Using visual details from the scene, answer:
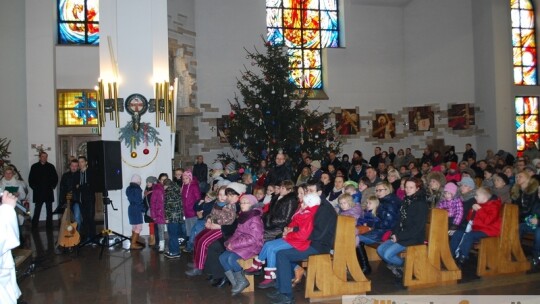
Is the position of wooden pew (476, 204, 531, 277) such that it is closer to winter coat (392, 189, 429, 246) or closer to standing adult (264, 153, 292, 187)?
winter coat (392, 189, 429, 246)

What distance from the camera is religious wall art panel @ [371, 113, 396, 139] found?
18531 mm

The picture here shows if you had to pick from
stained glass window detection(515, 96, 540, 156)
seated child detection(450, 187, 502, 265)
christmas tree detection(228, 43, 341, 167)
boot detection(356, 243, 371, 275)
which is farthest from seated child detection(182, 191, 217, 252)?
stained glass window detection(515, 96, 540, 156)

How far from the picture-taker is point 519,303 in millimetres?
5625

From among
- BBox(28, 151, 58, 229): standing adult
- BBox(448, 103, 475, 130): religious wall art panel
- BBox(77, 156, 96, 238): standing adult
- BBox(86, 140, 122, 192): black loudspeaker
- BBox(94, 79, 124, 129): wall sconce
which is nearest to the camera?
BBox(86, 140, 122, 192): black loudspeaker

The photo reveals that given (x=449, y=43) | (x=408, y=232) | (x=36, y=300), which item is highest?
(x=449, y=43)

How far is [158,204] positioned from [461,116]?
11.8m

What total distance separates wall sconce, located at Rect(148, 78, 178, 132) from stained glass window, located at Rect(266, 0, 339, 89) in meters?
7.56

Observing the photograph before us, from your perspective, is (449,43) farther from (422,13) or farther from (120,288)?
(120,288)

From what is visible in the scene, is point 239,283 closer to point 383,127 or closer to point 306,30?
point 383,127

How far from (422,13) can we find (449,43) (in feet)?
4.53

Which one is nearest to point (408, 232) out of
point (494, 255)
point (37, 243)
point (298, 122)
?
point (494, 255)

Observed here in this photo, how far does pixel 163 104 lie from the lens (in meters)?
11.3

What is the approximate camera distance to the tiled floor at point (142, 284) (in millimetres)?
6547

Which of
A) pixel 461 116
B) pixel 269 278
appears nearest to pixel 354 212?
pixel 269 278
